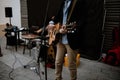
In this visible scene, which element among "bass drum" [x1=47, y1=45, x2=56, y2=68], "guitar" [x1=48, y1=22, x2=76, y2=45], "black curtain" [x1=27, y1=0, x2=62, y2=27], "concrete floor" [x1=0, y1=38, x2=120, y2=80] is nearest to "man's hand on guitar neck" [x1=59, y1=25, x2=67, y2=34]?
"guitar" [x1=48, y1=22, x2=76, y2=45]

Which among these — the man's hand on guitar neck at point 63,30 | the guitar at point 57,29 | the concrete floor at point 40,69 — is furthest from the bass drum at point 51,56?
the man's hand on guitar neck at point 63,30

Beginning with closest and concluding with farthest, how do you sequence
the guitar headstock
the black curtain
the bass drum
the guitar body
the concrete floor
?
1. the guitar headstock
2. the guitar body
3. the concrete floor
4. the bass drum
5. the black curtain

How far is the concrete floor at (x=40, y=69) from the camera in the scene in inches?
105

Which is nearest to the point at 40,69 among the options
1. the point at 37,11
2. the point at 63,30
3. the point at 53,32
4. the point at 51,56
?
the point at 51,56

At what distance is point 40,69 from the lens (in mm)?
2982

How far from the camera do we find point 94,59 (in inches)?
138

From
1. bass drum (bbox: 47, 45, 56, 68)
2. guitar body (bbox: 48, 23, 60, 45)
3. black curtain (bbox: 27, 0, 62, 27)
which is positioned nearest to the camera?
guitar body (bbox: 48, 23, 60, 45)

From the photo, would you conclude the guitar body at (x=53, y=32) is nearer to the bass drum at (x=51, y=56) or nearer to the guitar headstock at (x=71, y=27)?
the guitar headstock at (x=71, y=27)

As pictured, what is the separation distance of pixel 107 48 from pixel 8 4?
4.01m

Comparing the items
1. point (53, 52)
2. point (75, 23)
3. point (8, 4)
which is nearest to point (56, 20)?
point (75, 23)

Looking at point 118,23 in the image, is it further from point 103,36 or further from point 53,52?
point 53,52

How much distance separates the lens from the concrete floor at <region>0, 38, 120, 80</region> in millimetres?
2664

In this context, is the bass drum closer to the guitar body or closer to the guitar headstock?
the guitar body

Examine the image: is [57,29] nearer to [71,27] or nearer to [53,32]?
[53,32]
